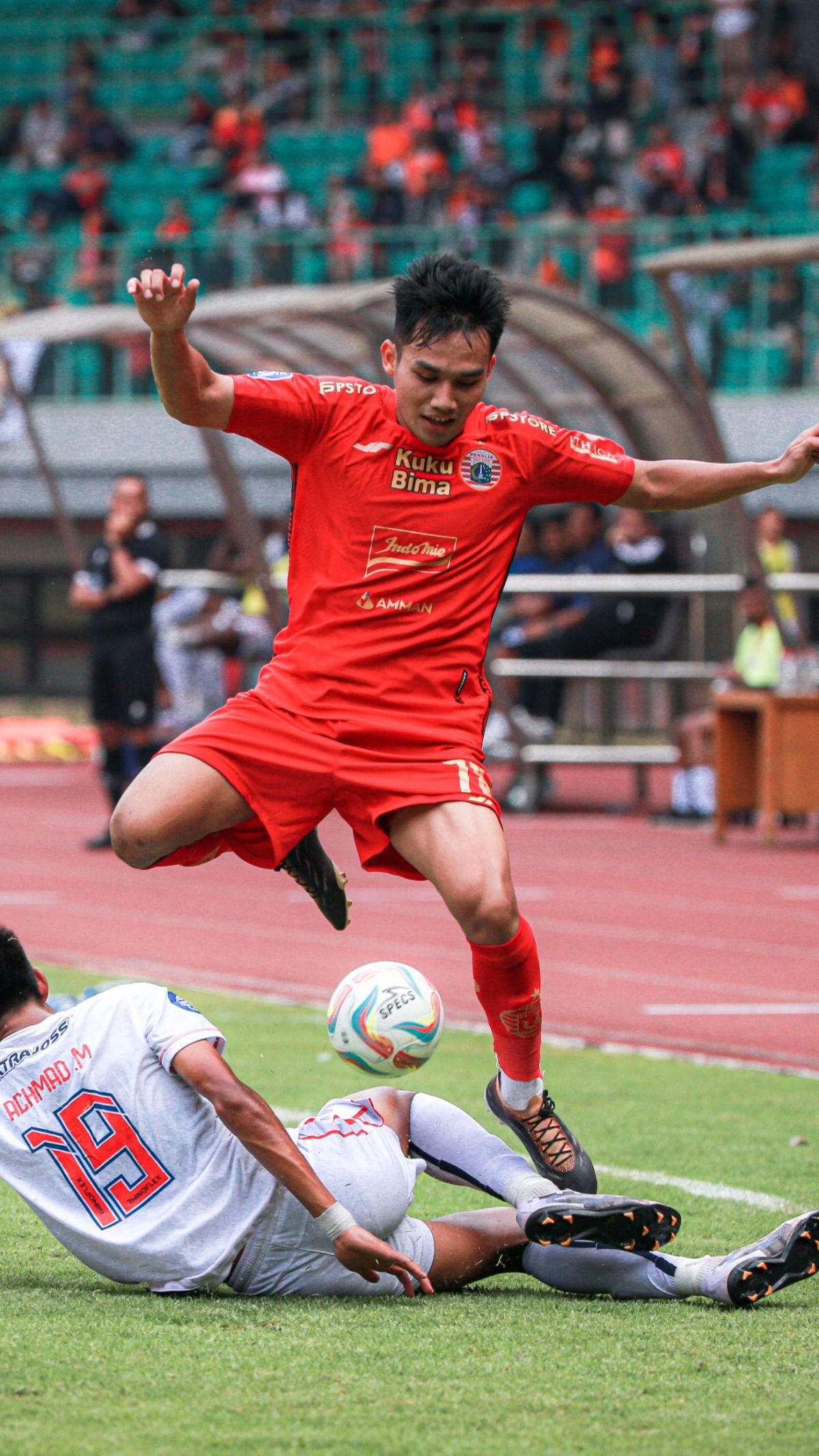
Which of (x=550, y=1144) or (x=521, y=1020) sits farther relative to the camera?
(x=521, y=1020)

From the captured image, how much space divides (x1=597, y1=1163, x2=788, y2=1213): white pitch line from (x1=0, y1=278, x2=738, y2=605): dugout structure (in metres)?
10.5

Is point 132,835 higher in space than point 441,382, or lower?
lower

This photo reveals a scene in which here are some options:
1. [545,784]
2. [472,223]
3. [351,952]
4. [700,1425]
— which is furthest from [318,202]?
[700,1425]

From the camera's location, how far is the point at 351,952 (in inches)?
402

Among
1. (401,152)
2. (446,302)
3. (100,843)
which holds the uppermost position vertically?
(446,302)

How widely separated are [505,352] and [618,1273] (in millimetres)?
13263

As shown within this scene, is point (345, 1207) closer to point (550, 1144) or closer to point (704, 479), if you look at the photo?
point (550, 1144)

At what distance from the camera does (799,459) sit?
543 cm

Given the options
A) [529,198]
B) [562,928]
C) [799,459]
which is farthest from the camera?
[529,198]

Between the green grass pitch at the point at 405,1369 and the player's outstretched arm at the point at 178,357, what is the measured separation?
2.09 m

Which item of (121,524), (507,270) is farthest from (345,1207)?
(507,270)

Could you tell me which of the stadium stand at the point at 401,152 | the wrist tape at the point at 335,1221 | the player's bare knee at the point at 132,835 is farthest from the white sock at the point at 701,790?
the wrist tape at the point at 335,1221

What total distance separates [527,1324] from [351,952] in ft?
19.9

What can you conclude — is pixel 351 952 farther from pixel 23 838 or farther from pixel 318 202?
pixel 318 202
